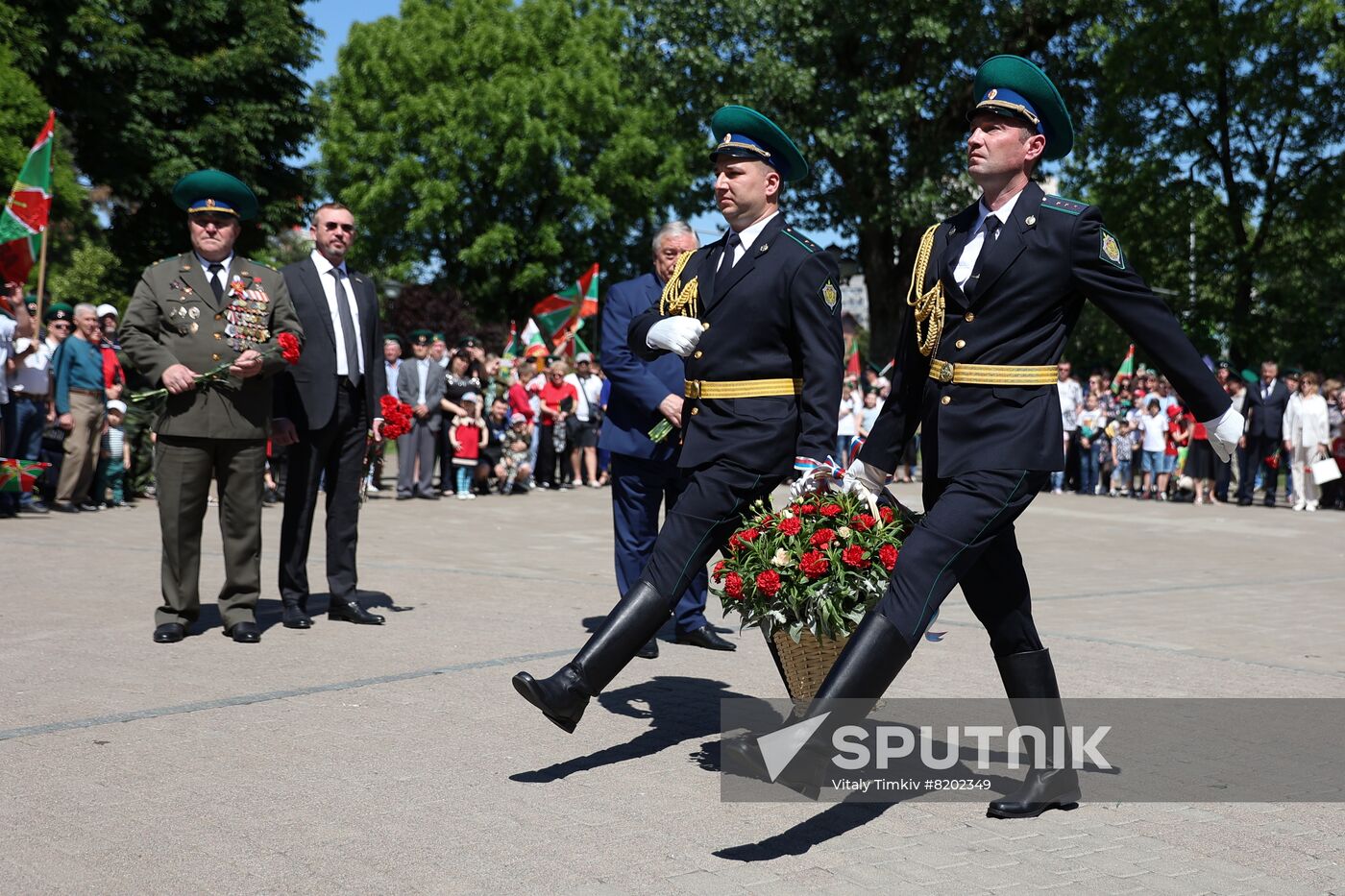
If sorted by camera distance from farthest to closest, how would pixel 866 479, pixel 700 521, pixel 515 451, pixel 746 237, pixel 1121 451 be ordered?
pixel 1121 451
pixel 515 451
pixel 746 237
pixel 700 521
pixel 866 479

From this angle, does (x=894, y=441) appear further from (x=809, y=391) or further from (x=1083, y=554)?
(x=1083, y=554)

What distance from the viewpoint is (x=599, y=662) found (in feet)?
15.0

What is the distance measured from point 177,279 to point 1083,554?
28.2 feet

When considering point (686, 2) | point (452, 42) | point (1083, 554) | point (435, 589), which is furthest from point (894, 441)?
point (452, 42)

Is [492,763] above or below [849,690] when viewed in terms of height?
below

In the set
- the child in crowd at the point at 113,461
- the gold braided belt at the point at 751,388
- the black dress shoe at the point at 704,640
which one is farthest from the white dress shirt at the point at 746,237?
the child in crowd at the point at 113,461

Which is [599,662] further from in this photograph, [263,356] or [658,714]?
[263,356]

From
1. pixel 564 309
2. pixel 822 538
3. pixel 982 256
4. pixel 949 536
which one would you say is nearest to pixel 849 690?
pixel 949 536

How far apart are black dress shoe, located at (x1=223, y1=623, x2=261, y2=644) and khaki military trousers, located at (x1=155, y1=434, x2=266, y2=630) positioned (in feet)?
0.16

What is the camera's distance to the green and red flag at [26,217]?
49.0ft

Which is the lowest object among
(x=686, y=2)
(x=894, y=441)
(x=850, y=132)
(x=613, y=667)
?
(x=613, y=667)

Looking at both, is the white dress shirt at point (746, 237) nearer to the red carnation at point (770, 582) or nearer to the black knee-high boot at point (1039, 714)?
the red carnation at point (770, 582)

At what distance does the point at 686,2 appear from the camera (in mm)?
29703

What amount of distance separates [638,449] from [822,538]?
102 inches
